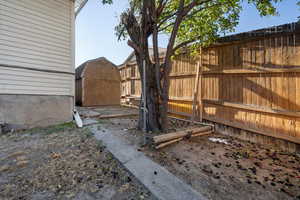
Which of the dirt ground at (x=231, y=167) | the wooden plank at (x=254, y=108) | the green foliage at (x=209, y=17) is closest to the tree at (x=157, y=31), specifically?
the green foliage at (x=209, y=17)

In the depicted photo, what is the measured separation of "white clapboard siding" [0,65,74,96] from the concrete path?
9.71ft

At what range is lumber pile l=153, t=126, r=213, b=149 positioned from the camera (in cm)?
284

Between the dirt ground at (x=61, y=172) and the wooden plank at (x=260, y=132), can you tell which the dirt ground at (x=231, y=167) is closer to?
the wooden plank at (x=260, y=132)

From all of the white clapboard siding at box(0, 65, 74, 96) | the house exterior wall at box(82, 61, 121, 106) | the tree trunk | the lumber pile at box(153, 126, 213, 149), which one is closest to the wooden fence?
the lumber pile at box(153, 126, 213, 149)

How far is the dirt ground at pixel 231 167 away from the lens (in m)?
1.79

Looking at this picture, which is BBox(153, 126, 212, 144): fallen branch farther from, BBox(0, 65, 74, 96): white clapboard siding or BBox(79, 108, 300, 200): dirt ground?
BBox(0, 65, 74, 96): white clapboard siding

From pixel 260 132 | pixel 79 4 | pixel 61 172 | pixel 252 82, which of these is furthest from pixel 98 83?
pixel 260 132

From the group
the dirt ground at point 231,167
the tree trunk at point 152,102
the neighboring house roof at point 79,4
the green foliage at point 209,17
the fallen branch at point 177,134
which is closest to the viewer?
the dirt ground at point 231,167

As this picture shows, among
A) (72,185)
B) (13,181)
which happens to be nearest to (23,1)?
(13,181)

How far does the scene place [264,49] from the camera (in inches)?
134

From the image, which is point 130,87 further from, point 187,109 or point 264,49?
point 264,49

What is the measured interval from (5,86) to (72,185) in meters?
3.83

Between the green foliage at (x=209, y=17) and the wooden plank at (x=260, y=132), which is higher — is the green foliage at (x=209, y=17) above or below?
above

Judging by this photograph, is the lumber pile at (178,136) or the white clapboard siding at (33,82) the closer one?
the lumber pile at (178,136)
